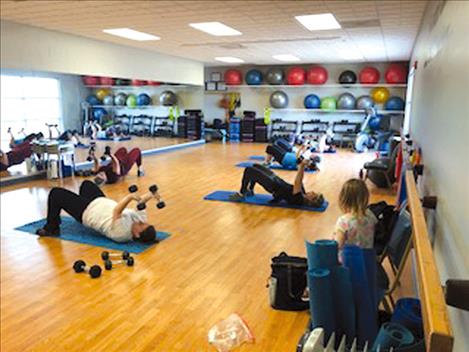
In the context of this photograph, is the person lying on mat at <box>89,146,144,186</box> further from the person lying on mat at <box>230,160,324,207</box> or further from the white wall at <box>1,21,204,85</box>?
the person lying on mat at <box>230,160,324,207</box>

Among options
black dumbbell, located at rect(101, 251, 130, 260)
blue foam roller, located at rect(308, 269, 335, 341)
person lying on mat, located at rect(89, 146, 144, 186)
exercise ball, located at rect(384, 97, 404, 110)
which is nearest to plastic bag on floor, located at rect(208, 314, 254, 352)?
blue foam roller, located at rect(308, 269, 335, 341)

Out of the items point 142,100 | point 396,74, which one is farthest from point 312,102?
point 142,100

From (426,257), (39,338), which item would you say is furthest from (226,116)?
(426,257)

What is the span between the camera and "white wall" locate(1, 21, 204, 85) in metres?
6.84

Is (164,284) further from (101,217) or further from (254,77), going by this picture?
(254,77)

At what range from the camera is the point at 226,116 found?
1548 cm

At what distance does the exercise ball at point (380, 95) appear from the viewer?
12.7m

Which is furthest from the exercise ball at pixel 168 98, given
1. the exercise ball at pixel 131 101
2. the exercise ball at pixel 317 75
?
the exercise ball at pixel 317 75

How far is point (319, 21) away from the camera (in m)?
6.40

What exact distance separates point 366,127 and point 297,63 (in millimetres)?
3320

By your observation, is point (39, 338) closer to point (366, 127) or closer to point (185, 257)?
point (185, 257)

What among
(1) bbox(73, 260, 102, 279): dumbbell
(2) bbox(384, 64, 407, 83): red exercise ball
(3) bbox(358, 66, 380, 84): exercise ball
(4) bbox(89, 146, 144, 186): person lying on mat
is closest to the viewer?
(1) bbox(73, 260, 102, 279): dumbbell

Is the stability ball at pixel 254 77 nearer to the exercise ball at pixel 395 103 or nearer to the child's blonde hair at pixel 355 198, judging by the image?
the exercise ball at pixel 395 103

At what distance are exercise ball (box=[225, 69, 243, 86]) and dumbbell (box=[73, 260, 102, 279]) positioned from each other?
1166cm
